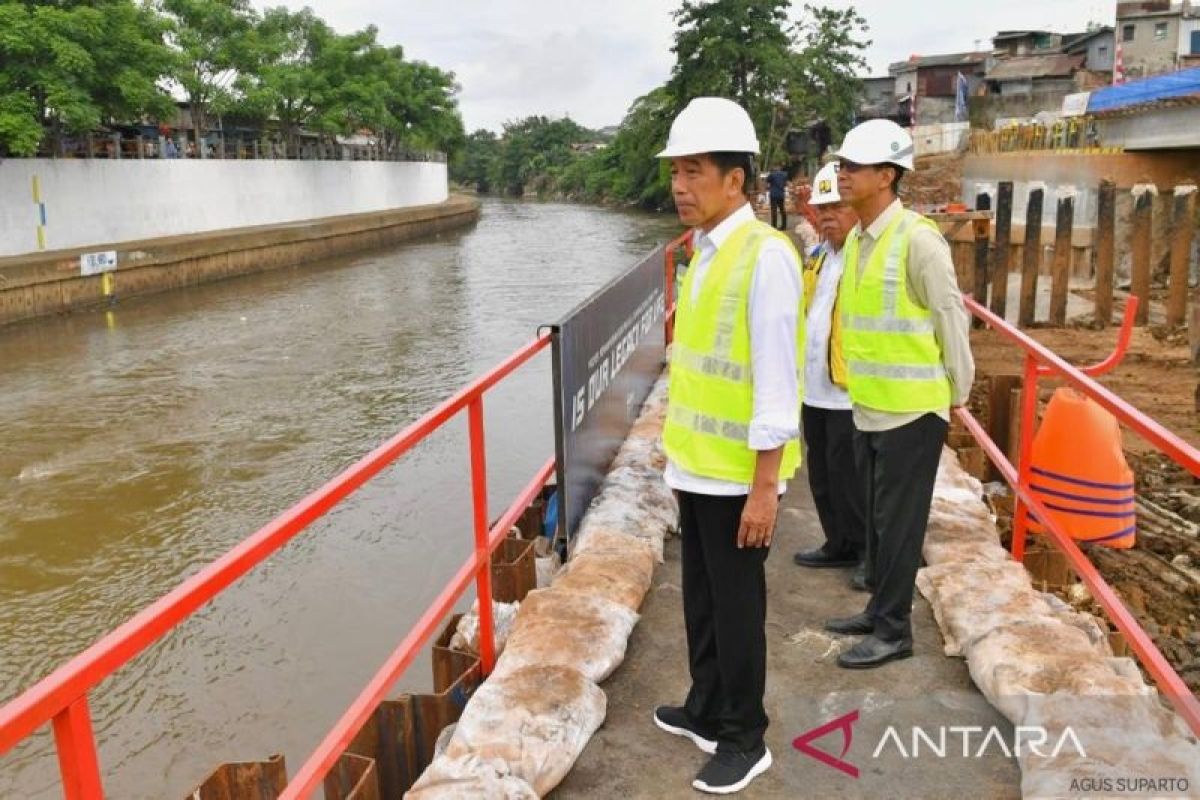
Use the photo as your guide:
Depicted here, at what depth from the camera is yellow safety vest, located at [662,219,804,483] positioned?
7.48 ft

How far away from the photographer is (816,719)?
9.49 feet

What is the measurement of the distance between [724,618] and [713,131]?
1172 mm

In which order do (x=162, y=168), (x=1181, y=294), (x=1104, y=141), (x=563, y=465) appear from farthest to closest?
(x=162, y=168), (x=1104, y=141), (x=1181, y=294), (x=563, y=465)

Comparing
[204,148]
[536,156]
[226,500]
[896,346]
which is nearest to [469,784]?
[896,346]

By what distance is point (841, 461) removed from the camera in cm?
391

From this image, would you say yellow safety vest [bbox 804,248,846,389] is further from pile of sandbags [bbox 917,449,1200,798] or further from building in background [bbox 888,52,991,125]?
building in background [bbox 888,52,991,125]

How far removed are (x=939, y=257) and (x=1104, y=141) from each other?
21482 mm

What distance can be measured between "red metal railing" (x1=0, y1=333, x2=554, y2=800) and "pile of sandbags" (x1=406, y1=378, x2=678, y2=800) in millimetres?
246

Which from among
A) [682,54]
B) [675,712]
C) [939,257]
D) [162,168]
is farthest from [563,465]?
[682,54]

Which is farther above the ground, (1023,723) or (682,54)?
(682,54)

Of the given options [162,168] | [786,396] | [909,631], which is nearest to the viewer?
[786,396]

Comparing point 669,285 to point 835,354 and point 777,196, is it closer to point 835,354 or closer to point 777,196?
point 835,354

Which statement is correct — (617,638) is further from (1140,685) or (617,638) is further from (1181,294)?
(1181,294)

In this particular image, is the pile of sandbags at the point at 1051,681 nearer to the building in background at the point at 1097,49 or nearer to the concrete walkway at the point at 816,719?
the concrete walkway at the point at 816,719
